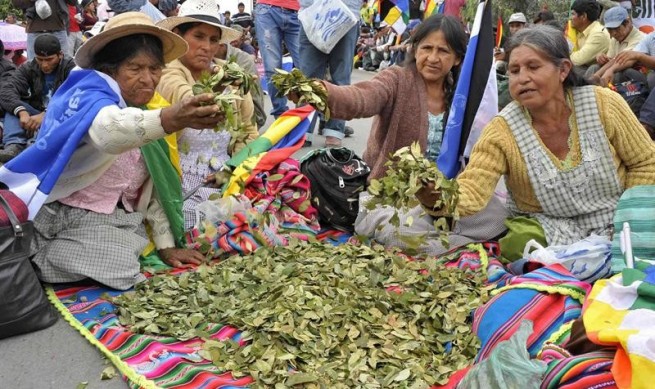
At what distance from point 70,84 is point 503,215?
219 centimetres

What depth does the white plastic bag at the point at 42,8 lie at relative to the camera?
22.2 ft

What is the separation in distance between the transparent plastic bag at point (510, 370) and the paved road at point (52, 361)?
1.26 m

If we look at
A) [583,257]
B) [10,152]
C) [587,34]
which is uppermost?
[587,34]

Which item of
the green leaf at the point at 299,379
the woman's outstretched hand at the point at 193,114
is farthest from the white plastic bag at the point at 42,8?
the green leaf at the point at 299,379

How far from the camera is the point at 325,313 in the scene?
8.77ft

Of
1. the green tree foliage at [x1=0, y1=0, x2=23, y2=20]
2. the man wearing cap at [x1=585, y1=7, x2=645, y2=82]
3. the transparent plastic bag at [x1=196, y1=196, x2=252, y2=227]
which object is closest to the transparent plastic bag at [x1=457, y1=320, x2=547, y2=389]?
the transparent plastic bag at [x1=196, y1=196, x2=252, y2=227]

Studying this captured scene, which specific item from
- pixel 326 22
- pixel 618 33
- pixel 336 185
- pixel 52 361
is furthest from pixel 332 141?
pixel 52 361

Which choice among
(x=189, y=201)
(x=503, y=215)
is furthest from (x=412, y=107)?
(x=189, y=201)

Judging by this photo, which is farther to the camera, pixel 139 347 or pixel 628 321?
pixel 139 347

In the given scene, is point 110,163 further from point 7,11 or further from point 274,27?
point 7,11

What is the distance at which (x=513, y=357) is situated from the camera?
185cm

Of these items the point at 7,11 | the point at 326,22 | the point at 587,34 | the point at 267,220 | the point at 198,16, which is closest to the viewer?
the point at 267,220

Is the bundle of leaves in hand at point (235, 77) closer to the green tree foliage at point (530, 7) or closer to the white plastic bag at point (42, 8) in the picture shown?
the white plastic bag at point (42, 8)

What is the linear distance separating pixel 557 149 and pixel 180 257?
6.16 feet
